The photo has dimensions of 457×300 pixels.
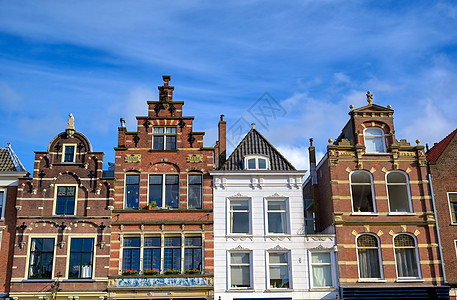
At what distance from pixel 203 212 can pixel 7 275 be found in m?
12.2

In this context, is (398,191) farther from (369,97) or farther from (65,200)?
(65,200)

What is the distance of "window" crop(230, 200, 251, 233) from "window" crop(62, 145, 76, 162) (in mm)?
10560

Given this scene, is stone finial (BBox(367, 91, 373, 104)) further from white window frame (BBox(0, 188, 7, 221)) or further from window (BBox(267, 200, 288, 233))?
white window frame (BBox(0, 188, 7, 221))

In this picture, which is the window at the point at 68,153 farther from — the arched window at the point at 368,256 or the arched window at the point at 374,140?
the arched window at the point at 374,140

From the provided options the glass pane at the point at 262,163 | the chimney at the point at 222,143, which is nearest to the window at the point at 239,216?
the glass pane at the point at 262,163

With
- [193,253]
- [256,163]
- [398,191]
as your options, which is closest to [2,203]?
[193,253]

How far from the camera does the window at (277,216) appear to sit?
3164 centimetres

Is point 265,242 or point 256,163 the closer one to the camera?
point 265,242

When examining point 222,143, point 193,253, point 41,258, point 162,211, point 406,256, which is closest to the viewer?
point 41,258

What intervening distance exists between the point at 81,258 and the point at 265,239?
11.1 meters

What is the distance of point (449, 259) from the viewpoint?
1223 inches

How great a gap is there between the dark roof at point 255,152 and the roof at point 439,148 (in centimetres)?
1008

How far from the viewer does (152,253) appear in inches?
1208

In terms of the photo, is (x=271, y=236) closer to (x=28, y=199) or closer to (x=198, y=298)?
(x=198, y=298)
